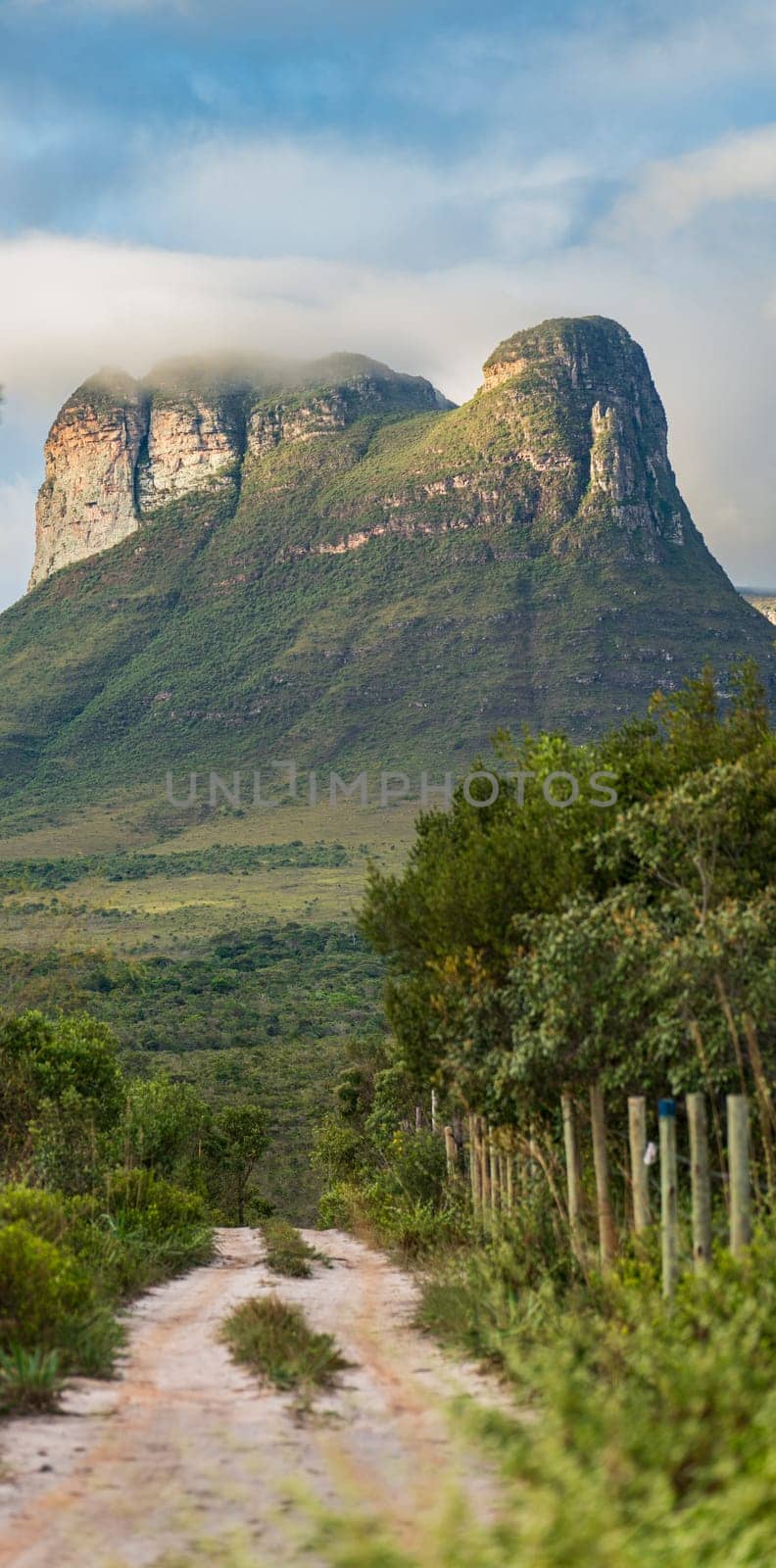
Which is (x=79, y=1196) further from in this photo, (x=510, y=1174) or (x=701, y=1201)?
(x=701, y=1201)

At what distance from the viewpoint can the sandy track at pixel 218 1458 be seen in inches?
248

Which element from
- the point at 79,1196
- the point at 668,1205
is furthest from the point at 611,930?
the point at 79,1196

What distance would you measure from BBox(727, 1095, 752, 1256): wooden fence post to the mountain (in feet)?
320

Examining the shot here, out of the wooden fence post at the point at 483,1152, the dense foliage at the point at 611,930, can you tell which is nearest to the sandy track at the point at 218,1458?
the dense foliage at the point at 611,930

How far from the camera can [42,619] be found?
158 metres

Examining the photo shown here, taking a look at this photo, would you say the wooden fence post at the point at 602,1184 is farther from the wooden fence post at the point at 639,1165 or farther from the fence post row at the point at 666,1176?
the wooden fence post at the point at 639,1165

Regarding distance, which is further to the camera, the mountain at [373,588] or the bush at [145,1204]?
the mountain at [373,588]

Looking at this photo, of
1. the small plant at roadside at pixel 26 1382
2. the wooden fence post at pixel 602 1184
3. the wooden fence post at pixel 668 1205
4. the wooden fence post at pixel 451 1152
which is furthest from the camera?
the wooden fence post at pixel 451 1152

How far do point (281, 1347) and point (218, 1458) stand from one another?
10.4 feet

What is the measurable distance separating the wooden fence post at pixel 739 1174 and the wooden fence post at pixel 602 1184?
2130mm

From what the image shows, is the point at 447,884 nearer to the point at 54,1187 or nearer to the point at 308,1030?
the point at 54,1187

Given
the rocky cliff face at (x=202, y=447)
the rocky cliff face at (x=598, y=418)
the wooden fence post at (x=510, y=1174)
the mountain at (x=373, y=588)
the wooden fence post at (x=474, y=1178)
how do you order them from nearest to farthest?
the wooden fence post at (x=510, y=1174)
the wooden fence post at (x=474, y=1178)
the mountain at (x=373, y=588)
the rocky cliff face at (x=598, y=418)
the rocky cliff face at (x=202, y=447)

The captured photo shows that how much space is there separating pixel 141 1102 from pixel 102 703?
106 m

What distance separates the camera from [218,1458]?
26.4 feet
